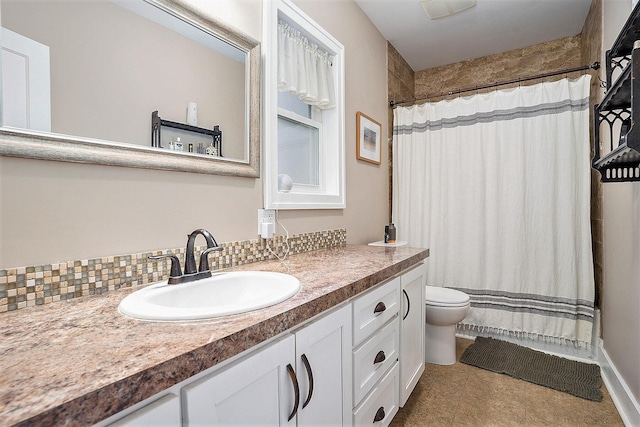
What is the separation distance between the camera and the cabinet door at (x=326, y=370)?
874 mm

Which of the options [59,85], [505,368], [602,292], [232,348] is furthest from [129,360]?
[602,292]

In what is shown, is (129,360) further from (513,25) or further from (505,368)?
(513,25)

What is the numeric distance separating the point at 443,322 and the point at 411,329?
58 centimetres

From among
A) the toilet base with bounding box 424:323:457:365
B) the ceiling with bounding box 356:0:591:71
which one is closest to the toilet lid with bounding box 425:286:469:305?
the toilet base with bounding box 424:323:457:365

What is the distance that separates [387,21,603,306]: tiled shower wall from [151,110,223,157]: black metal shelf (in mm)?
1939

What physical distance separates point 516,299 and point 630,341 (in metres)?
0.85

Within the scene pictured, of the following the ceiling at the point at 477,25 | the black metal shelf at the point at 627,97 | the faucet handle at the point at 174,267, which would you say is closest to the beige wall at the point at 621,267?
the black metal shelf at the point at 627,97

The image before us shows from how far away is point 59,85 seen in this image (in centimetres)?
90

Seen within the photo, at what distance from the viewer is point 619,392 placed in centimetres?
171

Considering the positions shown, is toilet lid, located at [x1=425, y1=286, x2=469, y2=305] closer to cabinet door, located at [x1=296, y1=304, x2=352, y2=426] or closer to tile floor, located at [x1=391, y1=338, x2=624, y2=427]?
tile floor, located at [x1=391, y1=338, x2=624, y2=427]

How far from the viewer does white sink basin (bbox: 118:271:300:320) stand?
2.43ft

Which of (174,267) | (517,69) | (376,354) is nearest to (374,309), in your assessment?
(376,354)

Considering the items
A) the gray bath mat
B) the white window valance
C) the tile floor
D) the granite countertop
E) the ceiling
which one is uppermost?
the ceiling

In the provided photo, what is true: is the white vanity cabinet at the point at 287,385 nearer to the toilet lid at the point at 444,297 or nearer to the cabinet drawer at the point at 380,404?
the cabinet drawer at the point at 380,404
